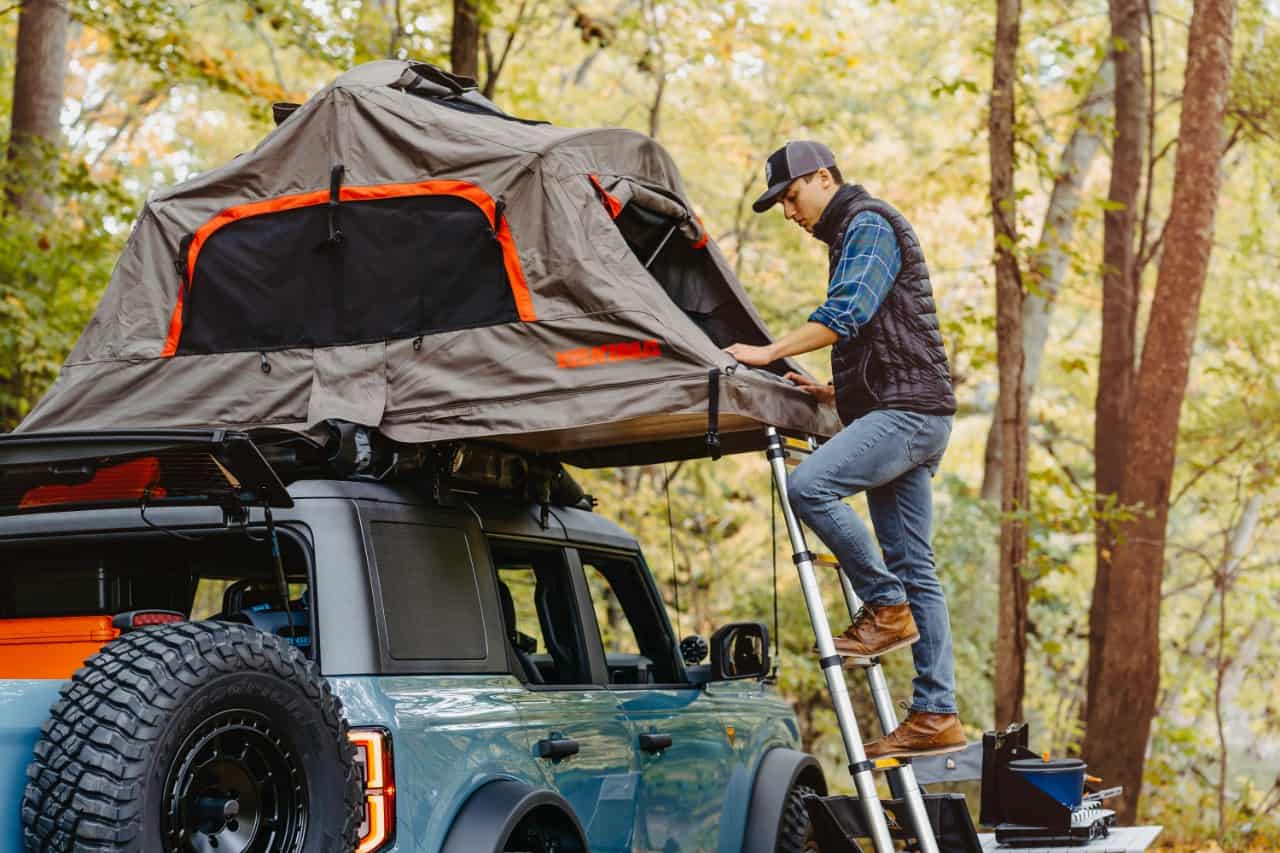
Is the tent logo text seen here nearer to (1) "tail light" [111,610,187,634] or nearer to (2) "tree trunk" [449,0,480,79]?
(1) "tail light" [111,610,187,634]

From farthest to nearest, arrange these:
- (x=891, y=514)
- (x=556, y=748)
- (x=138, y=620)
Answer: (x=891, y=514) < (x=556, y=748) < (x=138, y=620)

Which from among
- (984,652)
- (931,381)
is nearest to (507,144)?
(931,381)

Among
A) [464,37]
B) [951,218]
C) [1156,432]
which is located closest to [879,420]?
[1156,432]

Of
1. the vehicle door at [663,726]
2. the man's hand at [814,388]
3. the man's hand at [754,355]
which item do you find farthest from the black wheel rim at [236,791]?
the man's hand at [814,388]

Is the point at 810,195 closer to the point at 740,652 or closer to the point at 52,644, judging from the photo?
the point at 740,652

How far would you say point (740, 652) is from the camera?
603 centimetres

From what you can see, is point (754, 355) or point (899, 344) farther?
point (899, 344)

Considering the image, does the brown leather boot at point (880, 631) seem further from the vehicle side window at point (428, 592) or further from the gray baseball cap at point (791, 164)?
the gray baseball cap at point (791, 164)

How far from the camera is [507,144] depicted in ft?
17.4

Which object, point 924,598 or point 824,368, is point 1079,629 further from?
point 924,598

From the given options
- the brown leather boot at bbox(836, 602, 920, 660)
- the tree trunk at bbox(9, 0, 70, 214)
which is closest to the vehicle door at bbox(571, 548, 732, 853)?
the brown leather boot at bbox(836, 602, 920, 660)

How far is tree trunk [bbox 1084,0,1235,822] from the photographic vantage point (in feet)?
33.5

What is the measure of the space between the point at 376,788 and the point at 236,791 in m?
0.50

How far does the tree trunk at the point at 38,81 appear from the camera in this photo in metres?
12.1
